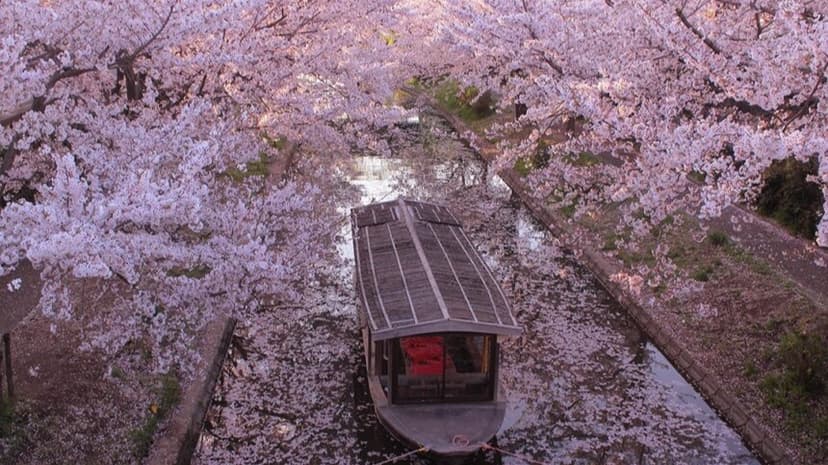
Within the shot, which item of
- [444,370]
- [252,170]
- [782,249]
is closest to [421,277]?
[444,370]

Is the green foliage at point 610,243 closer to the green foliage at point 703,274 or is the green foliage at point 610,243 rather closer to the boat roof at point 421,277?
the green foliage at point 703,274

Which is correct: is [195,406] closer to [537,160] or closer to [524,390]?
[524,390]

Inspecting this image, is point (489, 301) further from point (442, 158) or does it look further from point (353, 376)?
point (442, 158)

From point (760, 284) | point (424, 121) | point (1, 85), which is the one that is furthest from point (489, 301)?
point (424, 121)

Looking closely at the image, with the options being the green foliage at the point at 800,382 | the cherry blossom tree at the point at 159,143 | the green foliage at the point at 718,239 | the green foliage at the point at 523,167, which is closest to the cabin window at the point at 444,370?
the cherry blossom tree at the point at 159,143

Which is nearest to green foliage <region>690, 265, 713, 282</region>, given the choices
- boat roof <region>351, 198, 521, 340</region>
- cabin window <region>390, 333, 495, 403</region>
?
boat roof <region>351, 198, 521, 340</region>

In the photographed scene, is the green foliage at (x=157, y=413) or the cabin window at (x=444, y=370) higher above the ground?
the cabin window at (x=444, y=370)

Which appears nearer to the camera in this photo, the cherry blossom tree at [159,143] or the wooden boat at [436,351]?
the cherry blossom tree at [159,143]
